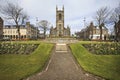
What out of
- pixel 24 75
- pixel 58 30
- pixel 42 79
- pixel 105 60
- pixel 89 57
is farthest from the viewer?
pixel 58 30

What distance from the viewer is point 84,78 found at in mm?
14641

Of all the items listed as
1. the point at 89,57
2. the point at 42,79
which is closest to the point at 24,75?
the point at 42,79

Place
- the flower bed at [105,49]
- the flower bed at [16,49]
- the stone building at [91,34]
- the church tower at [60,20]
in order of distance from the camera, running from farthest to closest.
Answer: the church tower at [60,20]
the stone building at [91,34]
the flower bed at [105,49]
the flower bed at [16,49]

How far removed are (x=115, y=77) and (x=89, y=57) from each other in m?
8.41

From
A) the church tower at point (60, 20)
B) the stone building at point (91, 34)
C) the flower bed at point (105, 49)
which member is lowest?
the flower bed at point (105, 49)

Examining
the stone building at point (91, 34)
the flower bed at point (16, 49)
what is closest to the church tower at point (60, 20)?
the stone building at point (91, 34)

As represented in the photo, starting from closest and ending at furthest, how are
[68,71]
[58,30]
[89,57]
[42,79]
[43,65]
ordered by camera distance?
1. [42,79]
2. [68,71]
3. [43,65]
4. [89,57]
5. [58,30]

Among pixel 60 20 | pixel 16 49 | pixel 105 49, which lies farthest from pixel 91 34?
pixel 16 49

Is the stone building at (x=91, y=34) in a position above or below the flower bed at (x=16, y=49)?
above

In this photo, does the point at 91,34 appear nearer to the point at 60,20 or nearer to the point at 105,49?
the point at 60,20

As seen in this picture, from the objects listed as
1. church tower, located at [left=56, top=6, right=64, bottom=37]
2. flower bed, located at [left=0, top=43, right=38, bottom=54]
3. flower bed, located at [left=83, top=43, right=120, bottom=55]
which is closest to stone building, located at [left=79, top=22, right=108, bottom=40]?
church tower, located at [left=56, top=6, right=64, bottom=37]

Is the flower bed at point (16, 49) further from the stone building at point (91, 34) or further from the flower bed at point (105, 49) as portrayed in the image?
the stone building at point (91, 34)

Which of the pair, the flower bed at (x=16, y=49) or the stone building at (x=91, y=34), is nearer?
the flower bed at (x=16, y=49)

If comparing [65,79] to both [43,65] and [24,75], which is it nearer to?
[24,75]
